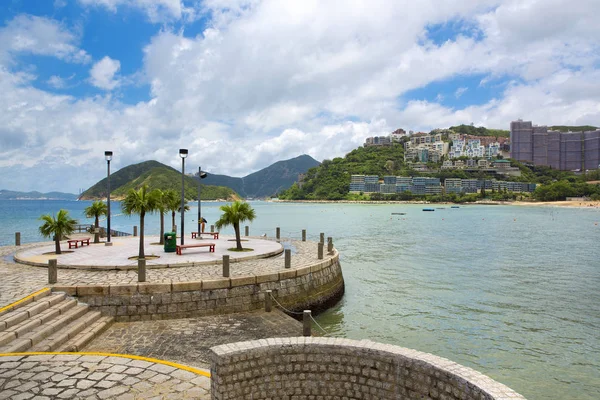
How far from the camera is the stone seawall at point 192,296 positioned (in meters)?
10.7

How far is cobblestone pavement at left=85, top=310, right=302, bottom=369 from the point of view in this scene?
8.44 metres

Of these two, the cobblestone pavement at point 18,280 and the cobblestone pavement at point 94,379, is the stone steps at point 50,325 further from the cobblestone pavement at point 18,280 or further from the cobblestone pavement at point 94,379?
the cobblestone pavement at point 94,379

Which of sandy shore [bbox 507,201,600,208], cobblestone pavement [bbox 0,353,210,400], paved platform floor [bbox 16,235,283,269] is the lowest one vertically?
sandy shore [bbox 507,201,600,208]

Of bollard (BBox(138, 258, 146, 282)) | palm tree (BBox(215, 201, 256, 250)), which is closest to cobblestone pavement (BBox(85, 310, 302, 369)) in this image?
bollard (BBox(138, 258, 146, 282))

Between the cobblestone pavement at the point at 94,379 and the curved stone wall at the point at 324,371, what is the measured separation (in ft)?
3.07

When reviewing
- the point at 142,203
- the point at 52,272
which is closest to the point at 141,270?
the point at 52,272

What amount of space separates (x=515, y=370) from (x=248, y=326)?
748 cm

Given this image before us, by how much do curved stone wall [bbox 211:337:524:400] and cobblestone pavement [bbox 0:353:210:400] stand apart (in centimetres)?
94

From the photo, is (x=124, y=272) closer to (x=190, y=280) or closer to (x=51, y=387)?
(x=190, y=280)

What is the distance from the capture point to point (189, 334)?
971 centimetres

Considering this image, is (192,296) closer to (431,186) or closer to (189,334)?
(189,334)

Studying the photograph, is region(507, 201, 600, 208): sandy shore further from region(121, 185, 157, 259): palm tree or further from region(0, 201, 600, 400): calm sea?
region(121, 185, 157, 259): palm tree

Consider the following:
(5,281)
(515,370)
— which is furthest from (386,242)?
(5,281)

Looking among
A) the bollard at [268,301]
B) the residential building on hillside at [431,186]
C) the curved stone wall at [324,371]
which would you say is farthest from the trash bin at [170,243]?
the residential building on hillside at [431,186]
